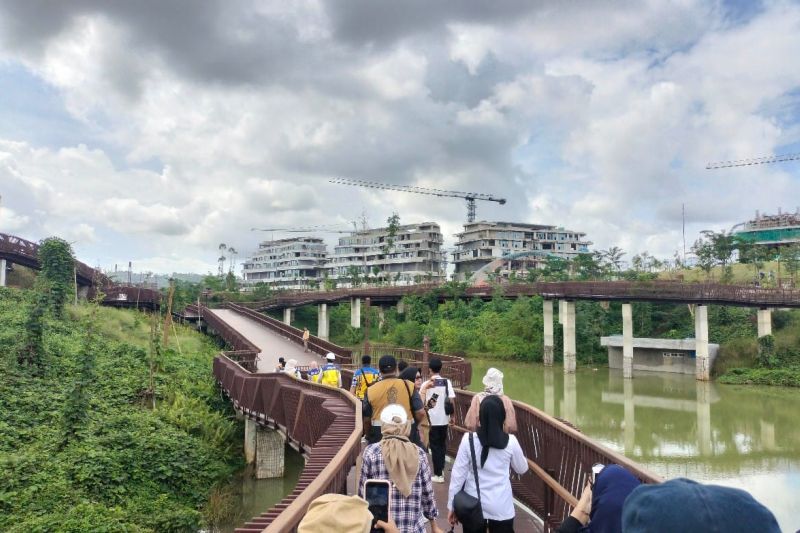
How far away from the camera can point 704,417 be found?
24.1 metres

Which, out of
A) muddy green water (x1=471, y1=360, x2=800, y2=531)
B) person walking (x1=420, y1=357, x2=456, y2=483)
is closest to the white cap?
person walking (x1=420, y1=357, x2=456, y2=483)

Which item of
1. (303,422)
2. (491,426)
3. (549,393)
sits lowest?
(549,393)

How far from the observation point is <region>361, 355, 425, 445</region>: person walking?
535 centimetres

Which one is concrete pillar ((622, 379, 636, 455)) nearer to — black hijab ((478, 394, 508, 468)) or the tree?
black hijab ((478, 394, 508, 468))

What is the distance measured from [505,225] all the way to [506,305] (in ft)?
139

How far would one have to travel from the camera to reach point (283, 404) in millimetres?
11492

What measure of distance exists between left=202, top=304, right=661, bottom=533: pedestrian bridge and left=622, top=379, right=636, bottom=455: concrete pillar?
30.0 feet

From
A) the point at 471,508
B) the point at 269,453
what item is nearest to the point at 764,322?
the point at 269,453

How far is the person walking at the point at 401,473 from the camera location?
3.46 m

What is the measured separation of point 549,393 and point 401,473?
2805cm

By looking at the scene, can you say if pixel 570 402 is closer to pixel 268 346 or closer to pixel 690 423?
pixel 690 423

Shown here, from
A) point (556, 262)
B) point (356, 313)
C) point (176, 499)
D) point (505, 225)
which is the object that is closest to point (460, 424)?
point (176, 499)

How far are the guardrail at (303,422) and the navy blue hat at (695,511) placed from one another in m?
2.12

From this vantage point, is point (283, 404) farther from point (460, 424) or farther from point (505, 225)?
point (505, 225)
